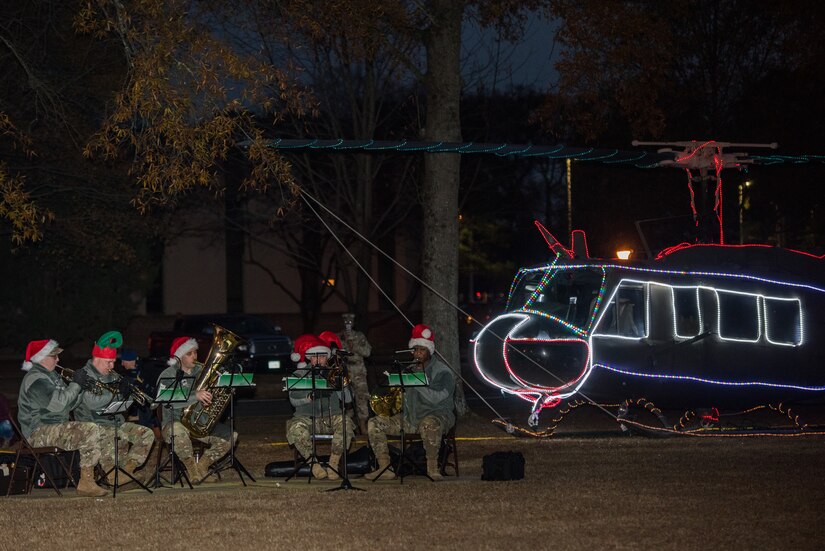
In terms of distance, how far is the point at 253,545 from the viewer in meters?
8.70

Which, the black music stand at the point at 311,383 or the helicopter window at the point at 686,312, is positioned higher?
the helicopter window at the point at 686,312

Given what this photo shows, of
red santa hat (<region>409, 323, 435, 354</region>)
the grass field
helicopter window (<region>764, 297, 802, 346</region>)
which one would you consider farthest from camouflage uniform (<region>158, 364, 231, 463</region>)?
helicopter window (<region>764, 297, 802, 346</region>)

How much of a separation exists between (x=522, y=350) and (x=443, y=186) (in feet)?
10.2

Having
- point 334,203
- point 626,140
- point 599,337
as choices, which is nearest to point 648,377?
point 599,337

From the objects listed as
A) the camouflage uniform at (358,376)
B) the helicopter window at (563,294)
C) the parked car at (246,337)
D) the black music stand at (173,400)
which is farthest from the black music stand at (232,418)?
the parked car at (246,337)

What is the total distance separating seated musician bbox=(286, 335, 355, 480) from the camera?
492 inches

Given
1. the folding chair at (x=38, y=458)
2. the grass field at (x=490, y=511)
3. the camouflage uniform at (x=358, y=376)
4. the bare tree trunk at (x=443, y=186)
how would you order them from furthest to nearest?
the bare tree trunk at (x=443, y=186), the camouflage uniform at (x=358, y=376), the folding chair at (x=38, y=458), the grass field at (x=490, y=511)

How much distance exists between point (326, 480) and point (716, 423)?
7.22 m

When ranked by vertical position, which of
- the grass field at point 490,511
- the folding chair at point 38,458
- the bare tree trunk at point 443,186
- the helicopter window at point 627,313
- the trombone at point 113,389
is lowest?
the grass field at point 490,511

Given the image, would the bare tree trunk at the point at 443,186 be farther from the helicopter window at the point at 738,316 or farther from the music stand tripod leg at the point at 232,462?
the music stand tripod leg at the point at 232,462

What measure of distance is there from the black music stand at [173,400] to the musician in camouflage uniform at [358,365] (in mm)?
4613

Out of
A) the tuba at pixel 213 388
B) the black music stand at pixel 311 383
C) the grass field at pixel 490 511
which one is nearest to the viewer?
the grass field at pixel 490 511

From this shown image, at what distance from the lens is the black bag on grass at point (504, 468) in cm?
1178

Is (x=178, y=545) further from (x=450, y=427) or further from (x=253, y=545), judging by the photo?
(x=450, y=427)
